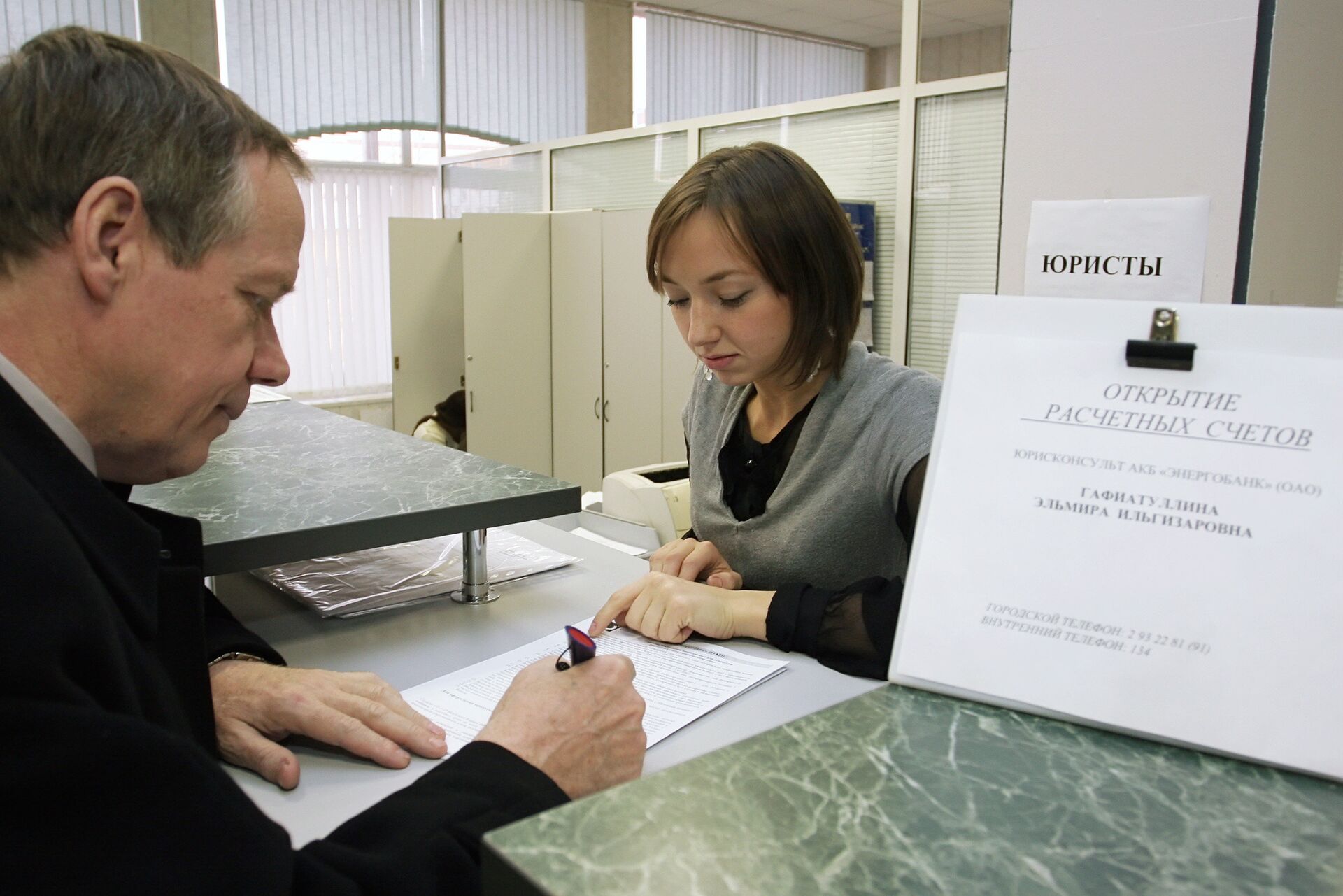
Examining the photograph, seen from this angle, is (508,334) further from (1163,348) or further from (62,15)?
(1163,348)

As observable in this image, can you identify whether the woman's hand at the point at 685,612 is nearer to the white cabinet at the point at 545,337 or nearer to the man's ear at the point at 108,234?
the man's ear at the point at 108,234

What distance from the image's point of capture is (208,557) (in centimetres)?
104

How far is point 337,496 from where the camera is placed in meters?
1.26

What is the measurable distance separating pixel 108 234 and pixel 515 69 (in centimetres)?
627

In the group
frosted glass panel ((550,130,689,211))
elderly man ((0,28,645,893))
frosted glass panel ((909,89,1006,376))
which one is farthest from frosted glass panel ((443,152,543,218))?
elderly man ((0,28,645,893))

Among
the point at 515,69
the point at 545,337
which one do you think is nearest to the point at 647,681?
the point at 545,337

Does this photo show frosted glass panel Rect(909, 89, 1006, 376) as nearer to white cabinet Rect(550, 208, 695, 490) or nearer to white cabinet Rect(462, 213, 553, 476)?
white cabinet Rect(550, 208, 695, 490)

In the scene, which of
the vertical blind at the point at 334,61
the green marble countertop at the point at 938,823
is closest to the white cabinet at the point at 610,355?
the vertical blind at the point at 334,61

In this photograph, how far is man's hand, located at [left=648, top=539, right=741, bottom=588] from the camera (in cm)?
131

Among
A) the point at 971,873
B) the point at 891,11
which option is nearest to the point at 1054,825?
the point at 971,873

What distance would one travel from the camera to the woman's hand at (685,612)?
1.12 m

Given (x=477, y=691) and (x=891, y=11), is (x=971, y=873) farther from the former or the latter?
(x=891, y=11)

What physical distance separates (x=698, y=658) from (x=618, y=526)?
0.67 m

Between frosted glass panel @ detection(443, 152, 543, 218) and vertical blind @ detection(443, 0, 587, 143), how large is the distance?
0.61 meters
